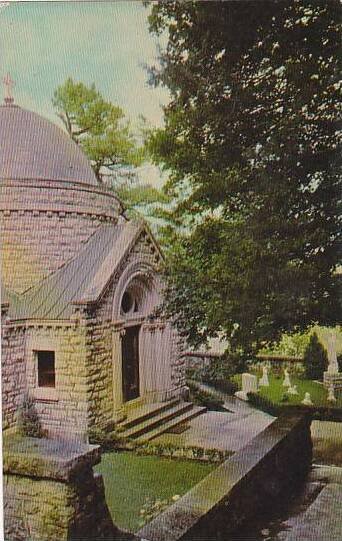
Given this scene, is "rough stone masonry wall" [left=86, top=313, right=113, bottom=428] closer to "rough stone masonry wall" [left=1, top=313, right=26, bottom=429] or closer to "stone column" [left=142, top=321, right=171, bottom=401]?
"stone column" [left=142, top=321, right=171, bottom=401]

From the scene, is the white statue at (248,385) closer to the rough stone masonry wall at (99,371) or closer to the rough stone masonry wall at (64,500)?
the rough stone masonry wall at (99,371)

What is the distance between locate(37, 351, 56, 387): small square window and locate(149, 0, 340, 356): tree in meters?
0.57

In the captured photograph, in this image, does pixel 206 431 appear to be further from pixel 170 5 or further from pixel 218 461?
pixel 170 5

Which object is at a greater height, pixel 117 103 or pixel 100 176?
pixel 117 103

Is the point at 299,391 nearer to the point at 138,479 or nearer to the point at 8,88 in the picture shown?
the point at 138,479

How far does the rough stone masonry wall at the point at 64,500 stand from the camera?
2865mm

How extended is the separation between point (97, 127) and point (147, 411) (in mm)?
1262

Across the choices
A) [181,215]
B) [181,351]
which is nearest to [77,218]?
[181,215]

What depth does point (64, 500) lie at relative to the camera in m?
2.88

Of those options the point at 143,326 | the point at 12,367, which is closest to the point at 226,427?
the point at 143,326

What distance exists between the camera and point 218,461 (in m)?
2.93

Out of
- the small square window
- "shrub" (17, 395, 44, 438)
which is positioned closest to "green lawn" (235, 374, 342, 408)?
the small square window

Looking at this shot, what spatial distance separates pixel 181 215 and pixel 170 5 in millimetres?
869

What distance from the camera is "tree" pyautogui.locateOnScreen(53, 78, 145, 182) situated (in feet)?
9.77
